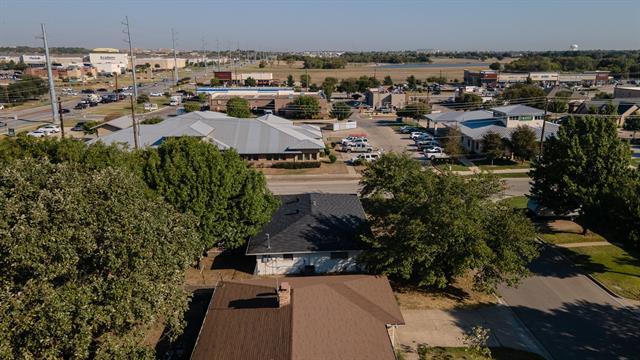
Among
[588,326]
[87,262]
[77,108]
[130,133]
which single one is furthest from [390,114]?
[87,262]

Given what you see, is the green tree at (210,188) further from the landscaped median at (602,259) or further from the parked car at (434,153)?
the parked car at (434,153)

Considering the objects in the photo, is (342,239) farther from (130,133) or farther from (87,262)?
(130,133)

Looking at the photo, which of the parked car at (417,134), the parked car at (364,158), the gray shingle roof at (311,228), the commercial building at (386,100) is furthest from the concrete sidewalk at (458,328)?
the commercial building at (386,100)

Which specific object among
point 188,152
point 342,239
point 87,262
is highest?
point 188,152

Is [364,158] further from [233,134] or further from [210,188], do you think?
[210,188]

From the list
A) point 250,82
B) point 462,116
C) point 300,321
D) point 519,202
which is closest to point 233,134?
point 519,202

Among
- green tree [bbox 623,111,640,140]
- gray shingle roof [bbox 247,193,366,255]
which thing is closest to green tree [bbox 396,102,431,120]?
Result: green tree [bbox 623,111,640,140]
